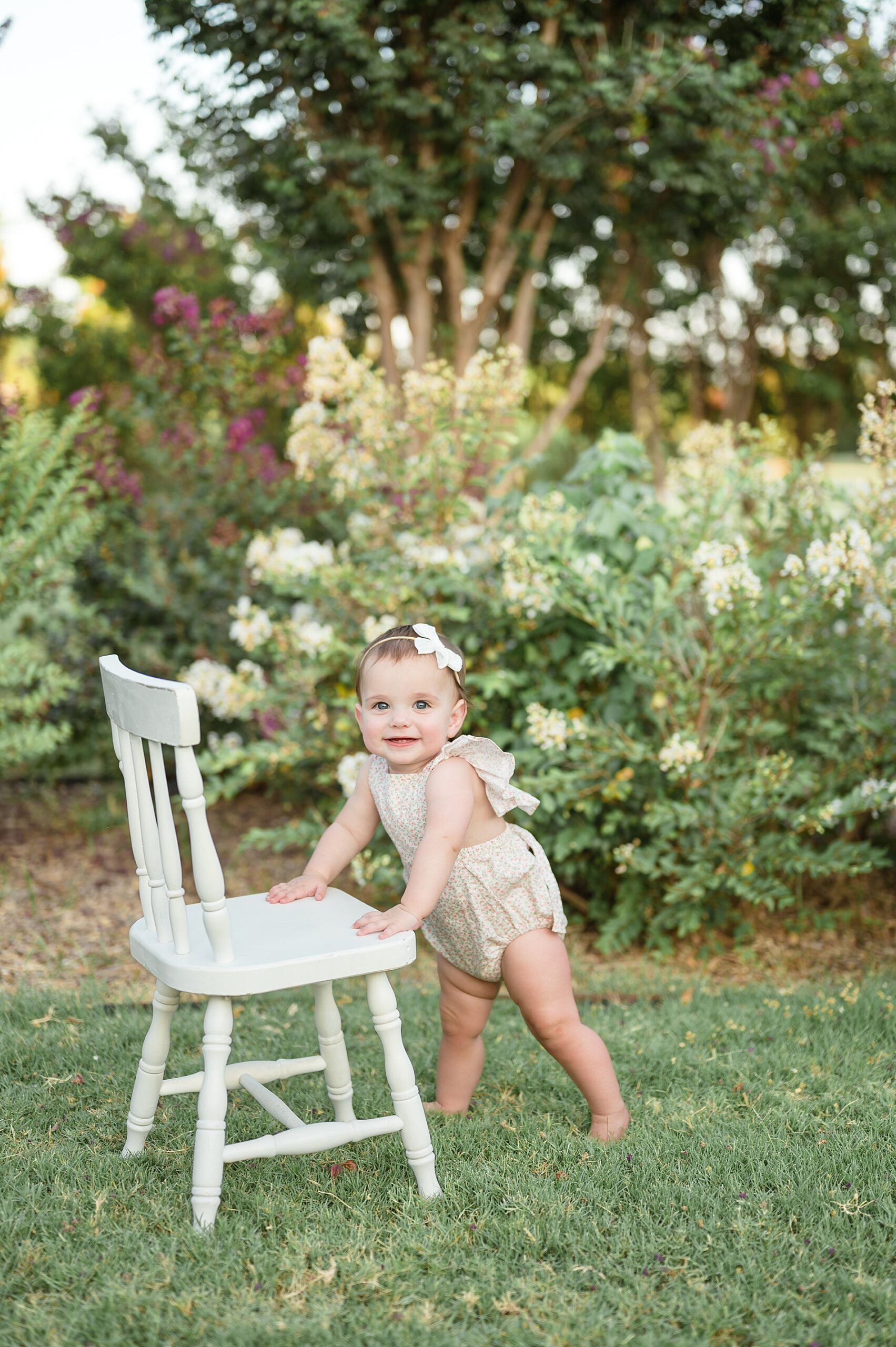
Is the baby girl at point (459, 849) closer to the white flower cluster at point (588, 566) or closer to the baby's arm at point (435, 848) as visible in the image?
the baby's arm at point (435, 848)

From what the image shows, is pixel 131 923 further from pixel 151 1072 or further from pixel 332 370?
pixel 332 370

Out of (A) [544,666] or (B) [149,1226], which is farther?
(A) [544,666]

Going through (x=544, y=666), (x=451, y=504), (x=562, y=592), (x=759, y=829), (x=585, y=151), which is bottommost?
(x=759, y=829)

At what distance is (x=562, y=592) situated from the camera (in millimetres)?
3865

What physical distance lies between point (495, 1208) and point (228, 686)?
241cm

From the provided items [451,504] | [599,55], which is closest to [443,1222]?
[451,504]

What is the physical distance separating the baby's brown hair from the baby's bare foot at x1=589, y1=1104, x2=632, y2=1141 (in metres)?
1.01

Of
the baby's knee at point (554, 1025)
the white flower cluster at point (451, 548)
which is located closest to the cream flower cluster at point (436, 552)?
the white flower cluster at point (451, 548)

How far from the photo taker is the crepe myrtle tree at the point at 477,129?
5855mm

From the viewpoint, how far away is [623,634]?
407 cm

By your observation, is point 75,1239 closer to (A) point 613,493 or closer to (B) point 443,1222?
(B) point 443,1222

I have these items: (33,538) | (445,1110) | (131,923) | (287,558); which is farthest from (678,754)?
(33,538)

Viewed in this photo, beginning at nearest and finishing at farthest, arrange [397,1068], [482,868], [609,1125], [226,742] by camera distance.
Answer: [397,1068]
[482,868]
[609,1125]
[226,742]

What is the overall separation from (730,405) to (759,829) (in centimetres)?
707
